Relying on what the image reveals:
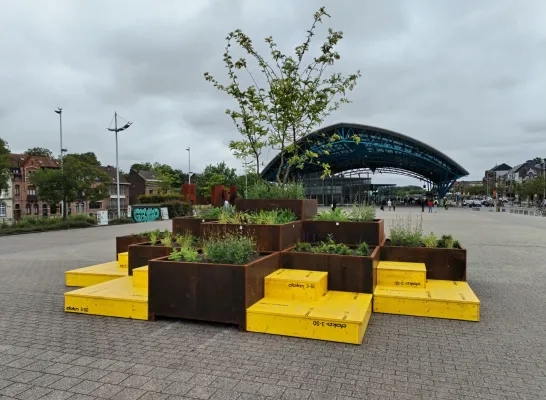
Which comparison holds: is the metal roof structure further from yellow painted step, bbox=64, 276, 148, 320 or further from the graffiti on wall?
yellow painted step, bbox=64, 276, 148, 320

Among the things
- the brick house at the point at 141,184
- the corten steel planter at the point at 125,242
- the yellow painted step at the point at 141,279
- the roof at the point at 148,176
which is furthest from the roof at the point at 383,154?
the yellow painted step at the point at 141,279

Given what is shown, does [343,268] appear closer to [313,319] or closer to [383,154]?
[313,319]

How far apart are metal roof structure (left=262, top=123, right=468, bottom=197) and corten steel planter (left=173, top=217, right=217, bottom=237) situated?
154 ft

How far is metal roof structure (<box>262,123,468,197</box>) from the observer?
62156mm

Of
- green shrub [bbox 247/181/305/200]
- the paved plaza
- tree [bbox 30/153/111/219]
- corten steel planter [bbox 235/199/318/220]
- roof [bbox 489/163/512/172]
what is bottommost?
the paved plaza

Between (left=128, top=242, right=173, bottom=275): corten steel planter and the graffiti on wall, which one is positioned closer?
(left=128, top=242, right=173, bottom=275): corten steel planter

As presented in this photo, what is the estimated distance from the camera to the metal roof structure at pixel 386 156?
204 ft

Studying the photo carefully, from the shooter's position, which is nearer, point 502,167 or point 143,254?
point 143,254

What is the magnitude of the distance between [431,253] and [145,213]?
102 ft

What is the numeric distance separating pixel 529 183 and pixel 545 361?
8602 centimetres

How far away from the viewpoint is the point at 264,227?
7.25 m

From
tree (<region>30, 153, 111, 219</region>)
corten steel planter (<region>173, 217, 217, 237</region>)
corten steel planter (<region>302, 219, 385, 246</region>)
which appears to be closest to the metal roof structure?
tree (<region>30, 153, 111, 219</region>)

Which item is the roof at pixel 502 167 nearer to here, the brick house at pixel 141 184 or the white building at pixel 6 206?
the brick house at pixel 141 184

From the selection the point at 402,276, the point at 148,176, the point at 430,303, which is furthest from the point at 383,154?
the point at 430,303
